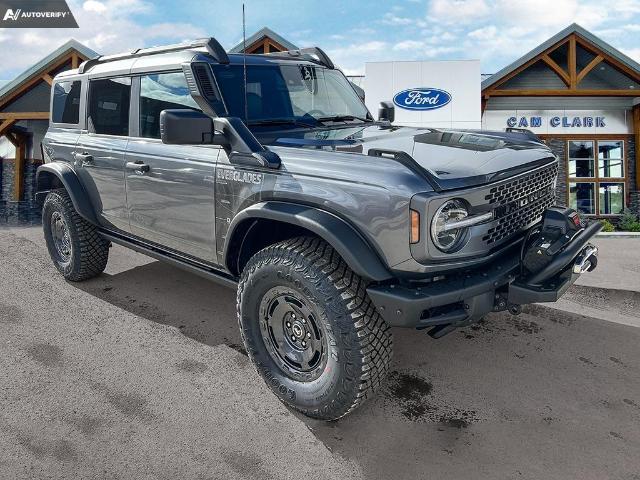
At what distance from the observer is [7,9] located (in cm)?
1661

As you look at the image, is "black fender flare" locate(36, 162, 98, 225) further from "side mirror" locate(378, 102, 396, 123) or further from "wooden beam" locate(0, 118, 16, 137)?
"wooden beam" locate(0, 118, 16, 137)

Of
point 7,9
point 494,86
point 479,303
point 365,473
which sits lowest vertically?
point 365,473

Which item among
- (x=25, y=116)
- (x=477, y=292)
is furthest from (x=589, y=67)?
(x=25, y=116)

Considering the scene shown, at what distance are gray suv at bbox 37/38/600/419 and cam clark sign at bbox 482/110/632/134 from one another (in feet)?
38.2

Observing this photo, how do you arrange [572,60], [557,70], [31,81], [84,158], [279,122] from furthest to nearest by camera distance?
1. [31,81]
2. [557,70]
3. [572,60]
4. [84,158]
5. [279,122]

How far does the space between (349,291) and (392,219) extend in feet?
1.48

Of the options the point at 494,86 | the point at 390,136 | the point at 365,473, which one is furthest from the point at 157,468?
the point at 494,86

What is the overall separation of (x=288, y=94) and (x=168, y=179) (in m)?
1.08

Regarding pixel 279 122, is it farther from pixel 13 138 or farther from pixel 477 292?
pixel 13 138

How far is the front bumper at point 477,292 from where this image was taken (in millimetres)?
2607

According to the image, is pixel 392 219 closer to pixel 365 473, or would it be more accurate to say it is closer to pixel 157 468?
pixel 365 473

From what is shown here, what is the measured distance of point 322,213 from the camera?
2832 mm

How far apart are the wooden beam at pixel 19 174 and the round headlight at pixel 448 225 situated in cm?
1725

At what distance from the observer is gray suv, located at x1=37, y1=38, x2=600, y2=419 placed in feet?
8.78
